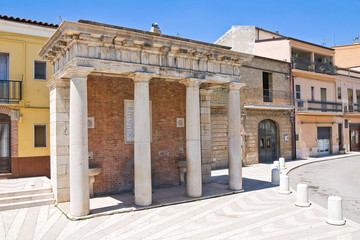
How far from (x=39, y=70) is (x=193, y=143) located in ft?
24.4

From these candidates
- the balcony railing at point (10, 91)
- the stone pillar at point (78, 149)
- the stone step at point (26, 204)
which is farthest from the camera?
the balcony railing at point (10, 91)

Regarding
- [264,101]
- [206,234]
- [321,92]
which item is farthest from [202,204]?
[321,92]

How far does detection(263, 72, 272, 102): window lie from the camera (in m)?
21.4

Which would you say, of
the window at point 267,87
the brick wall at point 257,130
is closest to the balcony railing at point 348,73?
the brick wall at point 257,130

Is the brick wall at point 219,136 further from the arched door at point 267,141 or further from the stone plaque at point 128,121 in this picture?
the stone plaque at point 128,121

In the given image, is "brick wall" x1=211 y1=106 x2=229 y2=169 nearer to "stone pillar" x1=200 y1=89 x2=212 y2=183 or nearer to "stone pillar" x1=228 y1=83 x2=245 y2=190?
"stone pillar" x1=200 y1=89 x2=212 y2=183

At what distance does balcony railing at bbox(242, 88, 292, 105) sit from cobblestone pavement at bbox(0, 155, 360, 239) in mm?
11487

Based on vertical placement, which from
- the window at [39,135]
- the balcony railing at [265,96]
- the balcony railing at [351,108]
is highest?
the balcony railing at [265,96]

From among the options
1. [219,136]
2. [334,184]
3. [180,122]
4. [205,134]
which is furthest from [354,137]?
[180,122]

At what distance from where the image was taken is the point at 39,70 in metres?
12.4

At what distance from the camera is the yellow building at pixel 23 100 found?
11578 mm

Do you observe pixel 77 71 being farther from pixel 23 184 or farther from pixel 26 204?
pixel 23 184

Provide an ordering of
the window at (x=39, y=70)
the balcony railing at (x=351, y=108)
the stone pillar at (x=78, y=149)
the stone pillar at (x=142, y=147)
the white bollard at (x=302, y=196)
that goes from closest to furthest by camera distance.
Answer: the stone pillar at (x=78, y=149), the stone pillar at (x=142, y=147), the white bollard at (x=302, y=196), the window at (x=39, y=70), the balcony railing at (x=351, y=108)

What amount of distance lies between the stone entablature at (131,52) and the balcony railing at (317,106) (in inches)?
576
